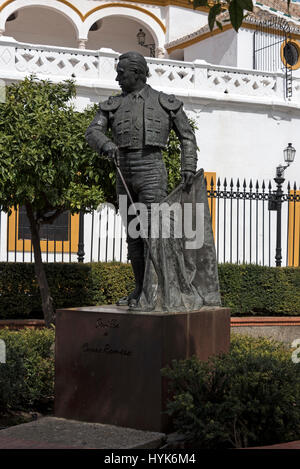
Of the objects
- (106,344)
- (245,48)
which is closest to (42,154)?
(106,344)

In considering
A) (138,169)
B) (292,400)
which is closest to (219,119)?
(138,169)

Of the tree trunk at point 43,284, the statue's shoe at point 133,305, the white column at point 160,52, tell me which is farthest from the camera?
the white column at point 160,52

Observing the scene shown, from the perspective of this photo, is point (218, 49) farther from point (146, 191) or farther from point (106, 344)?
point (106, 344)

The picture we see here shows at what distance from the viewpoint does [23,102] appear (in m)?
9.04

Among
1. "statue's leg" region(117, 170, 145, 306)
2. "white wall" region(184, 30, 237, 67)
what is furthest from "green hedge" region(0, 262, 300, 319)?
"white wall" region(184, 30, 237, 67)

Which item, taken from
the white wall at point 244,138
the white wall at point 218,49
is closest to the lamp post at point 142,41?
the white wall at point 218,49

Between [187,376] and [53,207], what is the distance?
4.96m

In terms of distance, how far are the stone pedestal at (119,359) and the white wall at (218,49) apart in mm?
16003

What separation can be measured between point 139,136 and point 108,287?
5586mm

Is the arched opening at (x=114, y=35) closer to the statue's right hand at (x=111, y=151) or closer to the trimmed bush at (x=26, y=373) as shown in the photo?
the trimmed bush at (x=26, y=373)

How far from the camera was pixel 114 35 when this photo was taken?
24672 mm

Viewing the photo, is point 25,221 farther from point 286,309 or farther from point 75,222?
point 286,309

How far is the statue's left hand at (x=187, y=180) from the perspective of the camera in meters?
5.89

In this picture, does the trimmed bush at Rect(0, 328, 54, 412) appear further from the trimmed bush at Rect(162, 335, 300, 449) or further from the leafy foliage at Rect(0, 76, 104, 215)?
the leafy foliage at Rect(0, 76, 104, 215)
